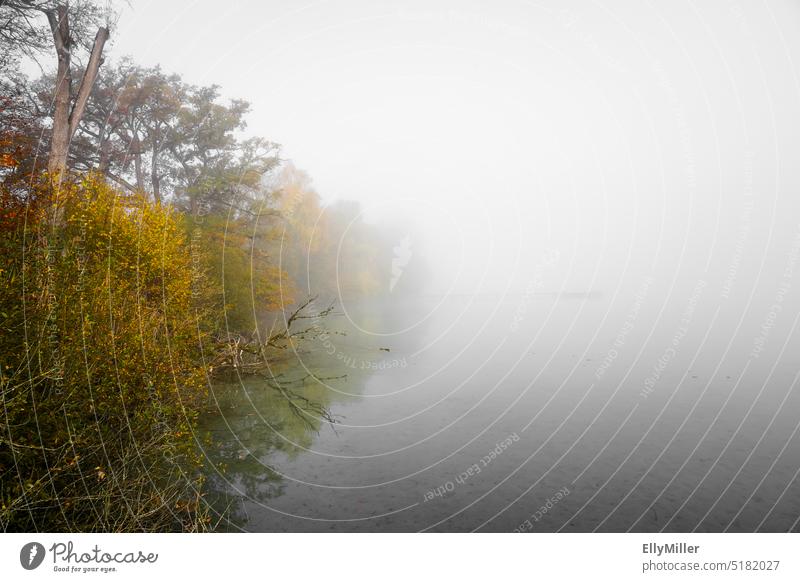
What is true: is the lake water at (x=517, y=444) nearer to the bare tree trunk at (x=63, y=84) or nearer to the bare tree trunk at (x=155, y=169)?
the bare tree trunk at (x=63, y=84)

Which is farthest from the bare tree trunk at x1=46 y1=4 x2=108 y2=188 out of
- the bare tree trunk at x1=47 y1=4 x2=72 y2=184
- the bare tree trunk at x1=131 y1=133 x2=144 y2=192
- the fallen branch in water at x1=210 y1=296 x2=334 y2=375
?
the bare tree trunk at x1=131 y1=133 x2=144 y2=192

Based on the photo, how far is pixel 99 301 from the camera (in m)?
10.6

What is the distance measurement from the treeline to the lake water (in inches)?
157

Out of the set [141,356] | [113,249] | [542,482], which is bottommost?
[542,482]

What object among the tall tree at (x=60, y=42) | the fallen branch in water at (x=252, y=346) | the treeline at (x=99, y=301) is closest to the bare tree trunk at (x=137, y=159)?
the treeline at (x=99, y=301)

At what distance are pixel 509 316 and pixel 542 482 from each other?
63.0 metres

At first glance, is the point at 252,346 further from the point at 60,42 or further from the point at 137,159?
the point at 137,159

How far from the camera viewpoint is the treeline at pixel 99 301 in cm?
789

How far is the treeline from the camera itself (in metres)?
7.89

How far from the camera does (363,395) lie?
28531 mm

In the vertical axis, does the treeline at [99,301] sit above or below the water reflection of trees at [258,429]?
above

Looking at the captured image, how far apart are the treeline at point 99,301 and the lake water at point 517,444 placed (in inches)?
157
